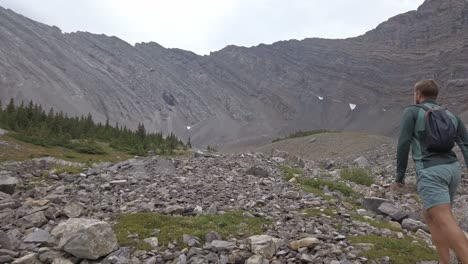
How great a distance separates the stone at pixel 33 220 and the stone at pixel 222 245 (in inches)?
194

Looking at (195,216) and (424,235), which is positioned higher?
(195,216)

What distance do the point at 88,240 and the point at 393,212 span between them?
9.74m

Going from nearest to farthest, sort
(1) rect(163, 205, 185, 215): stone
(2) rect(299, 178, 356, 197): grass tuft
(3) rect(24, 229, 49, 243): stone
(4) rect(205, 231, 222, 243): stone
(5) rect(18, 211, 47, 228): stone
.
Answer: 1. (3) rect(24, 229, 49, 243): stone
2. (4) rect(205, 231, 222, 243): stone
3. (5) rect(18, 211, 47, 228): stone
4. (1) rect(163, 205, 185, 215): stone
5. (2) rect(299, 178, 356, 197): grass tuft

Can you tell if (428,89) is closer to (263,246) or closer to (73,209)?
(263,246)

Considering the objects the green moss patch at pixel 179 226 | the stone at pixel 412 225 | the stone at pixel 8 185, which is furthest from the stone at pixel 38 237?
the stone at pixel 412 225

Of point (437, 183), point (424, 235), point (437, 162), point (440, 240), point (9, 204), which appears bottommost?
point (424, 235)

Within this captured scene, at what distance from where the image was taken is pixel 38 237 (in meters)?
9.28

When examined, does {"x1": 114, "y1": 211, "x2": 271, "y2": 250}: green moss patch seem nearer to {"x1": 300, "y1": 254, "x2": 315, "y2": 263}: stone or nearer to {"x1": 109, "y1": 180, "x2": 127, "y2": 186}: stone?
{"x1": 300, "y1": 254, "x2": 315, "y2": 263}: stone

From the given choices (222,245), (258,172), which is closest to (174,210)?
(222,245)

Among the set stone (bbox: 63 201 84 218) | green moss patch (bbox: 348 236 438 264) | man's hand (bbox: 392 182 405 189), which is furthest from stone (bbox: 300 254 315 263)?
stone (bbox: 63 201 84 218)

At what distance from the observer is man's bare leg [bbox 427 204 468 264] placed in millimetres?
6242


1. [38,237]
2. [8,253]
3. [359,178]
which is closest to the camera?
[8,253]

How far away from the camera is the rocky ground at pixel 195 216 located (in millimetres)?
8594

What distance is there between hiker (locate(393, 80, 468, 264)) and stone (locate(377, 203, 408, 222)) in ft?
20.0
